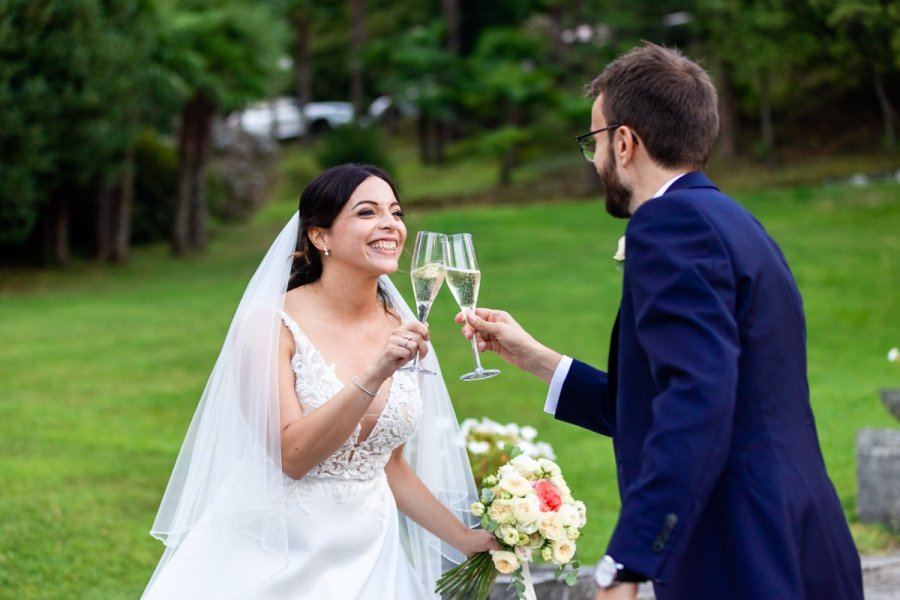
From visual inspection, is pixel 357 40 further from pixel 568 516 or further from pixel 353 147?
pixel 568 516

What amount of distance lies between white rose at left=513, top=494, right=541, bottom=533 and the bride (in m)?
0.31

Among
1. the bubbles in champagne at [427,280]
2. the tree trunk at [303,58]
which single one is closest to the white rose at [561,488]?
the bubbles in champagne at [427,280]

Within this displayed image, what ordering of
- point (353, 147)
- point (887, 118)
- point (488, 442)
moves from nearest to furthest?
point (488, 442), point (887, 118), point (353, 147)

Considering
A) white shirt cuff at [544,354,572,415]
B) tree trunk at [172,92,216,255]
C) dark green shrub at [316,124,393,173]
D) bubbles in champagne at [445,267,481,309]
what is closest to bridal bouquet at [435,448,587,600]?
white shirt cuff at [544,354,572,415]

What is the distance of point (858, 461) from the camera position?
8.36 meters

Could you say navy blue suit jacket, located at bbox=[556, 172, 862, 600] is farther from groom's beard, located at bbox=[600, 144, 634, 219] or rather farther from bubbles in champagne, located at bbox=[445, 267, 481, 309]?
bubbles in champagne, located at bbox=[445, 267, 481, 309]

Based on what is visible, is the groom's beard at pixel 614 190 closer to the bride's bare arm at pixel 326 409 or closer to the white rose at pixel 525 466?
the bride's bare arm at pixel 326 409

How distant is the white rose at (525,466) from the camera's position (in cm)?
438

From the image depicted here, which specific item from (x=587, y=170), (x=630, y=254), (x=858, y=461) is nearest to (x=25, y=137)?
(x=587, y=170)

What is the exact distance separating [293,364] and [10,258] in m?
22.3

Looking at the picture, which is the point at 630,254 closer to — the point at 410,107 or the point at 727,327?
the point at 727,327

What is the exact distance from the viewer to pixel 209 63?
25141 millimetres

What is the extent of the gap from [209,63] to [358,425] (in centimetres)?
2200

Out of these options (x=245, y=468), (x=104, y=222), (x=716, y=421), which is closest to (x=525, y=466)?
(x=245, y=468)
